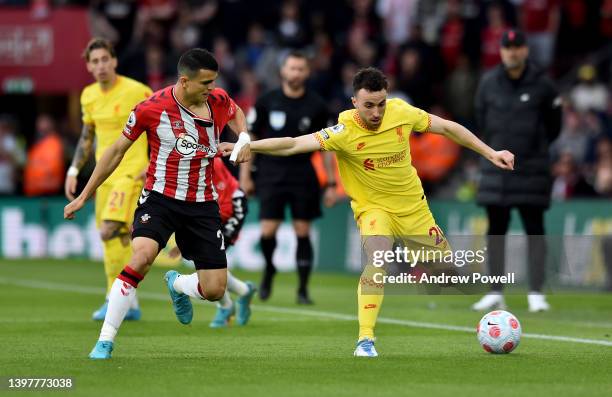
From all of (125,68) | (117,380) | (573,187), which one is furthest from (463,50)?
(117,380)

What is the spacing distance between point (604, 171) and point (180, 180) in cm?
1039

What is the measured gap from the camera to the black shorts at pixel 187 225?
9797 mm

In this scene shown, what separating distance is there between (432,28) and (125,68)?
5377 millimetres

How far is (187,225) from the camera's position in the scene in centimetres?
1003

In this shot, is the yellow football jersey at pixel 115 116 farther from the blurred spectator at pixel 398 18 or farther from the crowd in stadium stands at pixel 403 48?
the blurred spectator at pixel 398 18

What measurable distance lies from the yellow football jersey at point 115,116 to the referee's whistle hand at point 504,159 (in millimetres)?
4130

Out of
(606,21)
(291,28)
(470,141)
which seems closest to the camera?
(470,141)

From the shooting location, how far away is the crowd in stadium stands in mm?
21094

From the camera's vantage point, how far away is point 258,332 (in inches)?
460

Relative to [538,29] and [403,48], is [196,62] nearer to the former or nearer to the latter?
[403,48]

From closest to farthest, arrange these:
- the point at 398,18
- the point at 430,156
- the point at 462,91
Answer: the point at 430,156, the point at 462,91, the point at 398,18

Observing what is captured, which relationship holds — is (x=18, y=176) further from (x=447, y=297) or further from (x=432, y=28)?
(x=447, y=297)

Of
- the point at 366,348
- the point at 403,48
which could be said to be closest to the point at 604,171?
the point at 403,48

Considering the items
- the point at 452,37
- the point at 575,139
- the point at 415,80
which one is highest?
the point at 452,37
